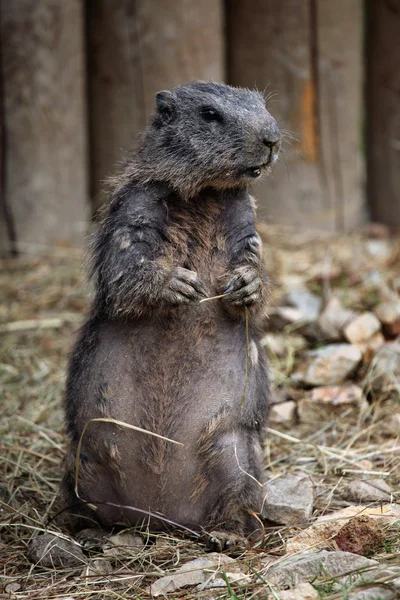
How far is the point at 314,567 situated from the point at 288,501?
0.76 m

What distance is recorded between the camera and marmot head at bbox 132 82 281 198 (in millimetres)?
4039

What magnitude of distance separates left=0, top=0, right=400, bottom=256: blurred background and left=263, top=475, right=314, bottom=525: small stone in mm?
3465

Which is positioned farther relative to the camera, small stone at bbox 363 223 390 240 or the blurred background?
small stone at bbox 363 223 390 240

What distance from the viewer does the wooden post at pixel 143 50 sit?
7355mm

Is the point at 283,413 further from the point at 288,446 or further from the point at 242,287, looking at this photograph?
the point at 242,287

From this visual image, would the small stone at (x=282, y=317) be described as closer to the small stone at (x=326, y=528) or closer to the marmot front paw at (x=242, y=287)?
the marmot front paw at (x=242, y=287)

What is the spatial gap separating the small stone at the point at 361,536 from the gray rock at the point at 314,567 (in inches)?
6.4

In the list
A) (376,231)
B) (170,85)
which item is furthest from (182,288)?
(376,231)

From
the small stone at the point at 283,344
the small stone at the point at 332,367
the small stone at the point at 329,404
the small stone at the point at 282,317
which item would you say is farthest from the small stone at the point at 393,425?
the small stone at the point at 282,317

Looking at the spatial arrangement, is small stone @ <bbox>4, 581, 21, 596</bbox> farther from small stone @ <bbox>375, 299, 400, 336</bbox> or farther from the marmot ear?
small stone @ <bbox>375, 299, 400, 336</bbox>

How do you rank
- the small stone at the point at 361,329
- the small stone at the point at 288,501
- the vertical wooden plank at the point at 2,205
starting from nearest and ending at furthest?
the small stone at the point at 288,501, the small stone at the point at 361,329, the vertical wooden plank at the point at 2,205

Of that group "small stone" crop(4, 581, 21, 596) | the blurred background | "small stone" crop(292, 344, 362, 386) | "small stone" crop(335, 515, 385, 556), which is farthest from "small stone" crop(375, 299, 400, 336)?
"small stone" crop(4, 581, 21, 596)

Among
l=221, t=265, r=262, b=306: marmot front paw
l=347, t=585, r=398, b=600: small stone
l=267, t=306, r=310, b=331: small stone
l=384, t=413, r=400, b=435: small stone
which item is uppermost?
l=221, t=265, r=262, b=306: marmot front paw

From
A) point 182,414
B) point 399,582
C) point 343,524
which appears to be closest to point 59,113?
point 182,414
